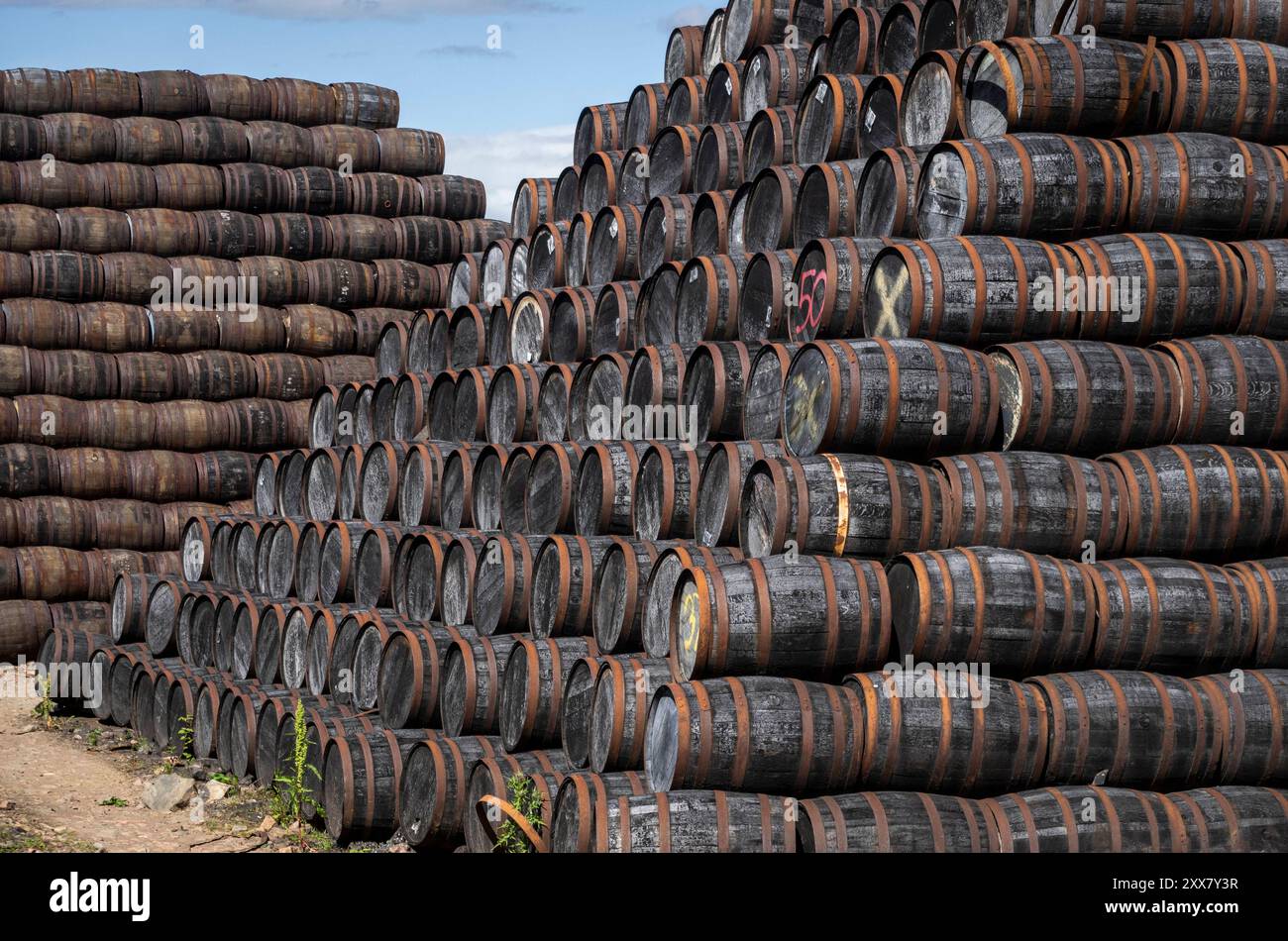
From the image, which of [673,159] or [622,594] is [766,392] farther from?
[673,159]

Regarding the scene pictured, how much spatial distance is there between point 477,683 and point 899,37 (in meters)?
4.82

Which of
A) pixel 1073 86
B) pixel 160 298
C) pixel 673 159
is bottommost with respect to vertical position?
pixel 160 298

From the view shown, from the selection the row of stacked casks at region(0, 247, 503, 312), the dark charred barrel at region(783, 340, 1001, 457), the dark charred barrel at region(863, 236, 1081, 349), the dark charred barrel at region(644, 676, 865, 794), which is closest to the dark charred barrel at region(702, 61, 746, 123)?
the row of stacked casks at region(0, 247, 503, 312)

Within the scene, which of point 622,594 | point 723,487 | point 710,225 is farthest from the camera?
point 710,225

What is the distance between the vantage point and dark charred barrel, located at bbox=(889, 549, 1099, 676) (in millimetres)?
6449

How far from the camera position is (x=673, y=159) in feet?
36.1

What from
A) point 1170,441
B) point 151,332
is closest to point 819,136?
point 1170,441

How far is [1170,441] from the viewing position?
719cm

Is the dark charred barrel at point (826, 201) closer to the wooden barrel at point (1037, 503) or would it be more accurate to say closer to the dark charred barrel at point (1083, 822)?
the wooden barrel at point (1037, 503)

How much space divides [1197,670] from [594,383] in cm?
421

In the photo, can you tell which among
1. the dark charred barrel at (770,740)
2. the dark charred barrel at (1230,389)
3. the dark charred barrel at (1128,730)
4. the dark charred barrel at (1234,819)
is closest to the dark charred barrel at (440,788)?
the dark charred barrel at (770,740)

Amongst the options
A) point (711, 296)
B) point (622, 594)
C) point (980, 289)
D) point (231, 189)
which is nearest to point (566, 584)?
point (622, 594)

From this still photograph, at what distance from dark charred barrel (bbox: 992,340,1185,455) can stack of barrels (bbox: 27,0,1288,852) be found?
20 mm

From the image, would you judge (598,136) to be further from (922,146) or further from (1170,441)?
(1170,441)
